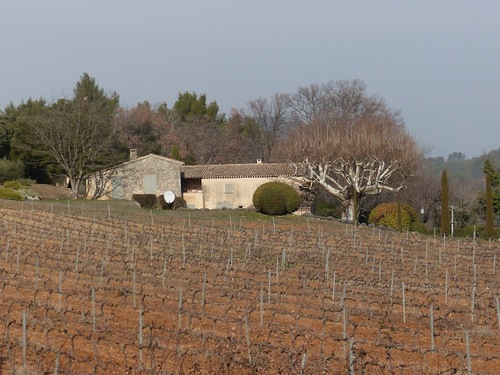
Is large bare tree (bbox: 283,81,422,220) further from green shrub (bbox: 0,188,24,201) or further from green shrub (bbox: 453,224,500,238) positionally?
green shrub (bbox: 0,188,24,201)

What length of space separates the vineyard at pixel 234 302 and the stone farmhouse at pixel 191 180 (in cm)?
1935

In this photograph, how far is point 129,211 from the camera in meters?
47.0

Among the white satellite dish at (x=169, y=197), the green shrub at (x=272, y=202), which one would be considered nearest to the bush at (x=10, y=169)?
the white satellite dish at (x=169, y=197)

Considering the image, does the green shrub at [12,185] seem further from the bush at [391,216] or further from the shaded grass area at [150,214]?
the bush at [391,216]

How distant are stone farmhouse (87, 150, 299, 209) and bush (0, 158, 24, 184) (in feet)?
17.0

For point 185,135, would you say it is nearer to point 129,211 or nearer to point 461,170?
point 129,211

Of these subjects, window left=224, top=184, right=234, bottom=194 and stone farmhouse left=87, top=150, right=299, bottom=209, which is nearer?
stone farmhouse left=87, top=150, right=299, bottom=209

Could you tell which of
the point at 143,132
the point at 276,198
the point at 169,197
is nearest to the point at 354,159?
the point at 276,198

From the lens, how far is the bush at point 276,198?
51344 millimetres

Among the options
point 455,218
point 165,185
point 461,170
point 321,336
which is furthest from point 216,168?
point 461,170

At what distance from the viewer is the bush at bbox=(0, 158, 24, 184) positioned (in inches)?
2366

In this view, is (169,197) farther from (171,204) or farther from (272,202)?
(272,202)

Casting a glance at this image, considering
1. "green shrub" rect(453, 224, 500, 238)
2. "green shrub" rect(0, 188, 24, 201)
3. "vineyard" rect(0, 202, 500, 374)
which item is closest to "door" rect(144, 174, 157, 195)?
"green shrub" rect(0, 188, 24, 201)

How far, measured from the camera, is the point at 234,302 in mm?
21625
